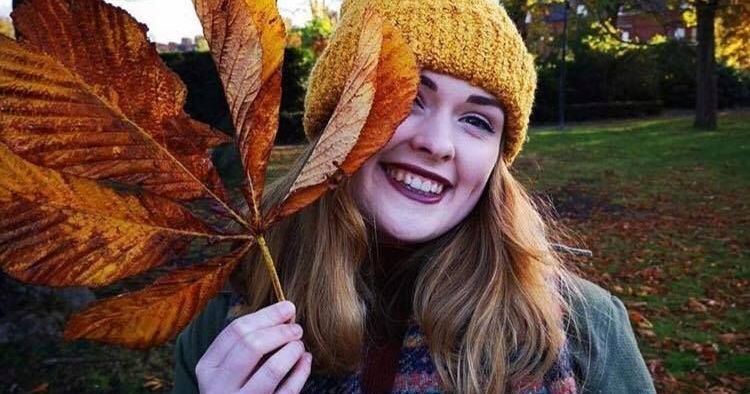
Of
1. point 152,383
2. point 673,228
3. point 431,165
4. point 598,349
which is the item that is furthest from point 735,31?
point 431,165

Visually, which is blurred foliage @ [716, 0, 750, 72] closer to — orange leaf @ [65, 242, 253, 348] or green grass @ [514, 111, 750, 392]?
green grass @ [514, 111, 750, 392]

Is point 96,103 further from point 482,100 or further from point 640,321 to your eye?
point 640,321

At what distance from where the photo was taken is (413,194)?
157 cm

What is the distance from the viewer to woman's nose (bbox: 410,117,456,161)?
1.54 m

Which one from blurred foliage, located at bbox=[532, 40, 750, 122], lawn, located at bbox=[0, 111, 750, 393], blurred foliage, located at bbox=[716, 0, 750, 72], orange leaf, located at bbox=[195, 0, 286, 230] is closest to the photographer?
orange leaf, located at bbox=[195, 0, 286, 230]

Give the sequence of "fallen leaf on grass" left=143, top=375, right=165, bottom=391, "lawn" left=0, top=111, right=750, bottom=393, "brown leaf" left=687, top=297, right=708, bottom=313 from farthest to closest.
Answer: "brown leaf" left=687, top=297, right=708, bottom=313, "lawn" left=0, top=111, right=750, bottom=393, "fallen leaf on grass" left=143, top=375, right=165, bottom=391

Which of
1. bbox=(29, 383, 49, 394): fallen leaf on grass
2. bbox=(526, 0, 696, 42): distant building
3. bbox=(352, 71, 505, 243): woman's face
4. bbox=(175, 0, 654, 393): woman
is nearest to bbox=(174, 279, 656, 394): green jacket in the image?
bbox=(175, 0, 654, 393): woman

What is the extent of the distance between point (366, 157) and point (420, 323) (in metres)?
0.62

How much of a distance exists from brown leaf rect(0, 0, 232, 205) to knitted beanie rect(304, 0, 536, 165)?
54 centimetres

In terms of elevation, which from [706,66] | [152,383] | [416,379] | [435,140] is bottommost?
[152,383]

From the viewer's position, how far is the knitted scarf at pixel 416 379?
1640 mm

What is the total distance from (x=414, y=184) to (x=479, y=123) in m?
0.22

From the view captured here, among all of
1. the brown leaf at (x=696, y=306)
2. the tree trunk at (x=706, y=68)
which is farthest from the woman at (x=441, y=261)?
the tree trunk at (x=706, y=68)

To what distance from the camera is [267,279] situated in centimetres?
170
